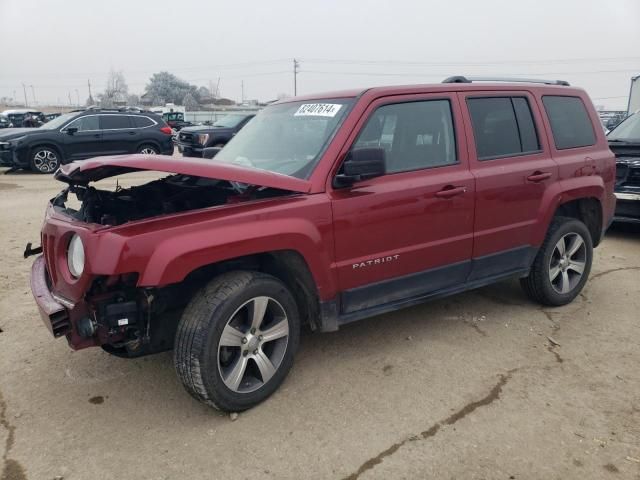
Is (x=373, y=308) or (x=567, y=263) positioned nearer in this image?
(x=373, y=308)

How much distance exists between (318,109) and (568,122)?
7.72ft

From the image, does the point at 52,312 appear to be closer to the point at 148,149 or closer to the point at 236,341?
the point at 236,341

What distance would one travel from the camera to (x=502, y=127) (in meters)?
4.00

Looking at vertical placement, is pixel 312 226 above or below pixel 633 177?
above

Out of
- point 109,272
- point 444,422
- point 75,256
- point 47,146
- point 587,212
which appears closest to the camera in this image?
point 109,272

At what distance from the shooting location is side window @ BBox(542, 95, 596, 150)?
4.33m

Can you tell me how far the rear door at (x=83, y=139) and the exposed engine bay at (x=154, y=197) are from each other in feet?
37.1

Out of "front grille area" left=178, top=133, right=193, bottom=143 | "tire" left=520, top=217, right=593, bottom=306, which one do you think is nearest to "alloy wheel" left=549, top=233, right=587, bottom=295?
"tire" left=520, top=217, right=593, bottom=306

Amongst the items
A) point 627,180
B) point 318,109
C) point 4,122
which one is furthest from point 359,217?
point 4,122

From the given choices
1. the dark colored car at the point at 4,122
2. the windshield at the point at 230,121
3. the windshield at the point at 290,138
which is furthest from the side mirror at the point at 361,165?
the dark colored car at the point at 4,122

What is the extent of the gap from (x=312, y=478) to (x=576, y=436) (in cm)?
143

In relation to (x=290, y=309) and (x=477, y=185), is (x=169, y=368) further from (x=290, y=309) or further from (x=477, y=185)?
(x=477, y=185)

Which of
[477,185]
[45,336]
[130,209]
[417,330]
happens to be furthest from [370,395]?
[45,336]

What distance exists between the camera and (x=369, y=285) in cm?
334
